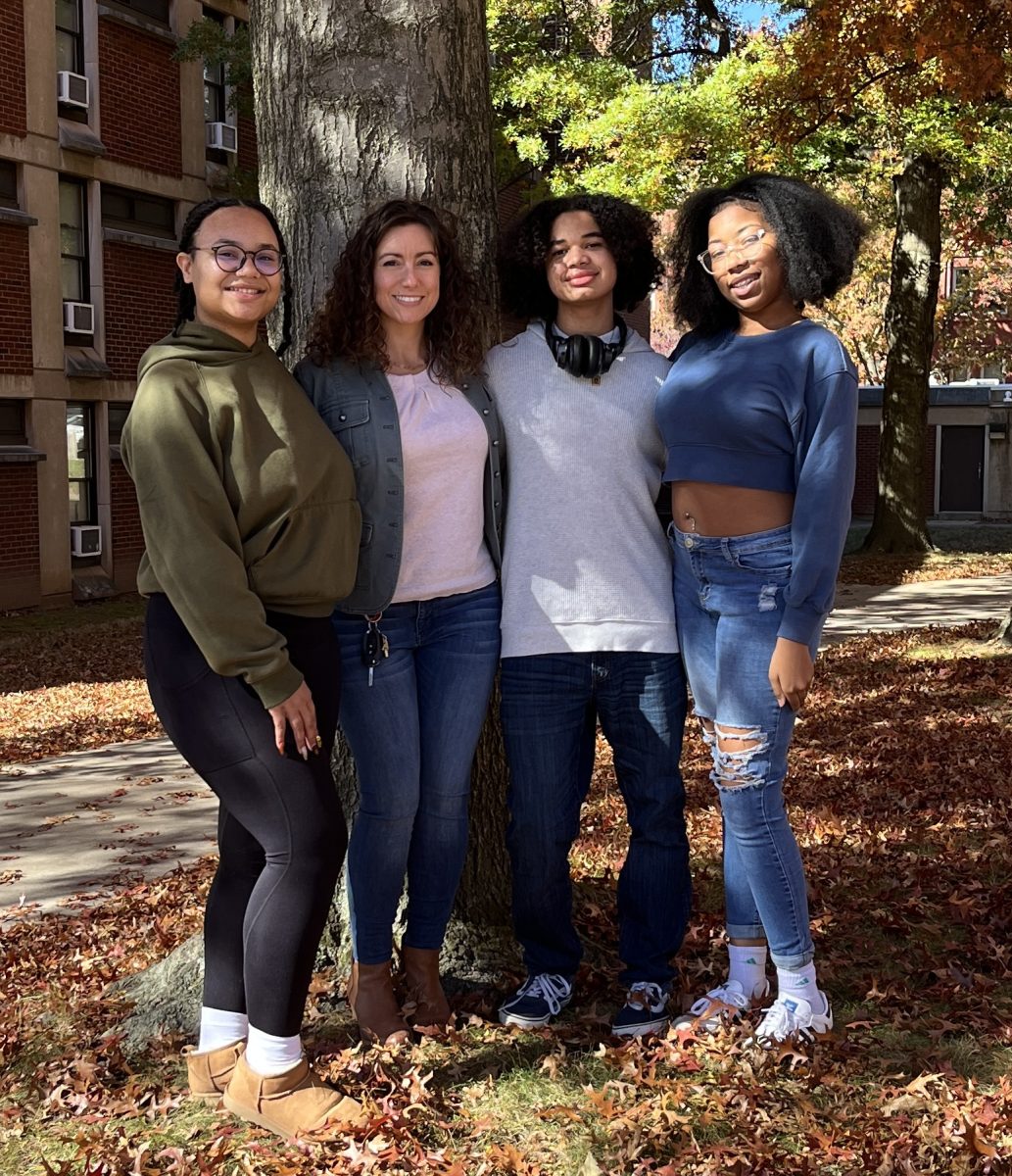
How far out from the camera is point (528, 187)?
2161cm

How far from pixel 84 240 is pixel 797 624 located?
61.2 feet

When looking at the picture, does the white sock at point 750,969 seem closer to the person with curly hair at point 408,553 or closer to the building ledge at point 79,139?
the person with curly hair at point 408,553

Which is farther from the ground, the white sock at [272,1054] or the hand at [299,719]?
the hand at [299,719]

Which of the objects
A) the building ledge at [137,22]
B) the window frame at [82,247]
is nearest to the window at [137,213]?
the window frame at [82,247]

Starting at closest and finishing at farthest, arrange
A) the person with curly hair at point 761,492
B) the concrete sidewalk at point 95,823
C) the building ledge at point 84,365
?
the person with curly hair at point 761,492
the concrete sidewalk at point 95,823
the building ledge at point 84,365

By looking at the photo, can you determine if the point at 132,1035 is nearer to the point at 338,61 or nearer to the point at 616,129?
the point at 338,61

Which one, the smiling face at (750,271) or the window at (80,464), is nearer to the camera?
the smiling face at (750,271)

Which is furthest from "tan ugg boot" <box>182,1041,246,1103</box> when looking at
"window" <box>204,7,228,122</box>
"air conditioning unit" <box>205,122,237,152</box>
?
"window" <box>204,7,228,122</box>

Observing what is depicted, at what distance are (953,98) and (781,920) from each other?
15992 mm

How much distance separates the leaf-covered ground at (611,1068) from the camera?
3.28 meters

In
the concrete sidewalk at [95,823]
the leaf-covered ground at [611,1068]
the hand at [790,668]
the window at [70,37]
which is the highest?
the window at [70,37]

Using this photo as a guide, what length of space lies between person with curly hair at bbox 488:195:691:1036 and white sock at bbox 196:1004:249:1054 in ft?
2.63

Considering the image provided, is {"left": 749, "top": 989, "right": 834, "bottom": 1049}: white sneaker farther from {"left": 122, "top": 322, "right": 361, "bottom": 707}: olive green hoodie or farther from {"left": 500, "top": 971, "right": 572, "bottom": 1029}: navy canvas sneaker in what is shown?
{"left": 122, "top": 322, "right": 361, "bottom": 707}: olive green hoodie

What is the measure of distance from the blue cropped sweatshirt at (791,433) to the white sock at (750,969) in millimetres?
975
